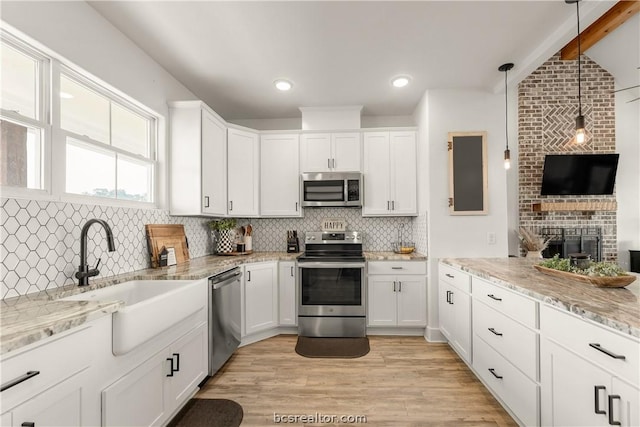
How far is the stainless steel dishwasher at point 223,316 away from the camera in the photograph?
2350 millimetres

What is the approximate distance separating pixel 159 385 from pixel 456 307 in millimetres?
2381

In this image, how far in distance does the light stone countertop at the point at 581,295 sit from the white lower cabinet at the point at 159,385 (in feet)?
6.98

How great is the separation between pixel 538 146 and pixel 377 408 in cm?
434

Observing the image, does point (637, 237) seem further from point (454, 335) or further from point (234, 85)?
point (234, 85)

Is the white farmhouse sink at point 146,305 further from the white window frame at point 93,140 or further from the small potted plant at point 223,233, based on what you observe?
the small potted plant at point 223,233

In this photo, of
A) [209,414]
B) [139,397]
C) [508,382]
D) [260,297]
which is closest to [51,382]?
[139,397]

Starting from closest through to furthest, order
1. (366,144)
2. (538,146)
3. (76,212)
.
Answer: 1. (76,212)
2. (366,144)
3. (538,146)

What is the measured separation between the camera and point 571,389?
4.23 ft

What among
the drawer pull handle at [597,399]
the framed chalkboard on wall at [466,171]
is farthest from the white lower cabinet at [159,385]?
the framed chalkboard on wall at [466,171]

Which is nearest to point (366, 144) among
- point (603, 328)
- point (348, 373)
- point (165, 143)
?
point (165, 143)

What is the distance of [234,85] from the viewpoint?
3.08 meters

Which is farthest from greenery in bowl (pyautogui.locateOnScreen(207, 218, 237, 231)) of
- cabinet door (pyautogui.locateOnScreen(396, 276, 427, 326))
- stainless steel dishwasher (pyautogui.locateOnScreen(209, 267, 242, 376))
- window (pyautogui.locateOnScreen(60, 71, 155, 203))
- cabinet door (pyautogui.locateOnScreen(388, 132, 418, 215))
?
cabinet door (pyautogui.locateOnScreen(396, 276, 427, 326))

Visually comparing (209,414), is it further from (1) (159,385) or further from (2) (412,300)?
(2) (412,300)

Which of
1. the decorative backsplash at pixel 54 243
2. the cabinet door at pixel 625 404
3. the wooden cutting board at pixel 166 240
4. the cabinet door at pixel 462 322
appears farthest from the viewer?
the wooden cutting board at pixel 166 240
